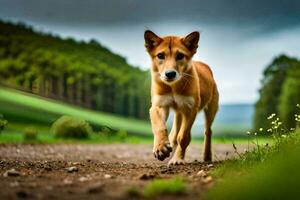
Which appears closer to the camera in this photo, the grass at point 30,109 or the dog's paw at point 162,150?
the dog's paw at point 162,150

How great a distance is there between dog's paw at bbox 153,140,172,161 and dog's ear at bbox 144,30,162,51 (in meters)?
1.66

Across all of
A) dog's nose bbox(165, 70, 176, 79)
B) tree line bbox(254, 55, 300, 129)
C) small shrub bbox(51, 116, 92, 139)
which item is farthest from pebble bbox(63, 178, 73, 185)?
tree line bbox(254, 55, 300, 129)

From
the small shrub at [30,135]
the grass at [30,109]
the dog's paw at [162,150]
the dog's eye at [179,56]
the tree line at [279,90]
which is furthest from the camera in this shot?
the tree line at [279,90]

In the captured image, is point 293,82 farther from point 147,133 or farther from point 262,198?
point 262,198

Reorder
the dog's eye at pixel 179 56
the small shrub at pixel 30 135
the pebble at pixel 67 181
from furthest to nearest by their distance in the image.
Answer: the small shrub at pixel 30 135 < the dog's eye at pixel 179 56 < the pebble at pixel 67 181

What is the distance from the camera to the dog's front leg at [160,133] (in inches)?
363

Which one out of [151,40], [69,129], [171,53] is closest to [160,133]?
[171,53]

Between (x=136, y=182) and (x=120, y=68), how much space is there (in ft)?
121

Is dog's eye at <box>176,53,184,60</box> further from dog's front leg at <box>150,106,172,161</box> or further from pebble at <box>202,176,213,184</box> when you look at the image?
pebble at <box>202,176,213,184</box>

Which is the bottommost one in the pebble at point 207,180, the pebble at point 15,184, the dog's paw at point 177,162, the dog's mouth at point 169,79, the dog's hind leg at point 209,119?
the pebble at point 15,184

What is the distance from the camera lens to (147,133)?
31312 mm

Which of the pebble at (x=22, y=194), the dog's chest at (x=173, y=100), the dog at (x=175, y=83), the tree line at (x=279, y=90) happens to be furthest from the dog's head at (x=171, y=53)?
the tree line at (x=279, y=90)

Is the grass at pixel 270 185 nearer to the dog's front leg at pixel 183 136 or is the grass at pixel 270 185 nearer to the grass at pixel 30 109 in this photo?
the dog's front leg at pixel 183 136

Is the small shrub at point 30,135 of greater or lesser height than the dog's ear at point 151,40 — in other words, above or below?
below
